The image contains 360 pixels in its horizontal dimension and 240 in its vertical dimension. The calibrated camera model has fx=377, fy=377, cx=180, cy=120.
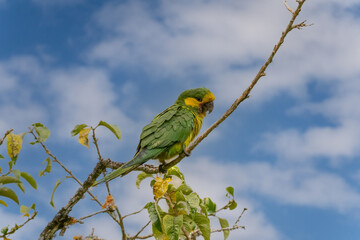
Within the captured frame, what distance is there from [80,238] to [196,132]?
5.74 ft

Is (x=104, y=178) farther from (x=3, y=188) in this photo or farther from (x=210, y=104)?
(x=210, y=104)

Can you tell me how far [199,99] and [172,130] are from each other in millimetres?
864

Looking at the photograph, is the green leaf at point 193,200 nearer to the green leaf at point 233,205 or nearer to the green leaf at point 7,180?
the green leaf at point 233,205

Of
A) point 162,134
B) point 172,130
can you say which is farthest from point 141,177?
point 172,130

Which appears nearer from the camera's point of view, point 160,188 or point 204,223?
point 204,223

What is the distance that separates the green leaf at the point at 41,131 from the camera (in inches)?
114

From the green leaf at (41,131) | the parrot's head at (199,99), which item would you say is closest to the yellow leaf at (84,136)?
the green leaf at (41,131)

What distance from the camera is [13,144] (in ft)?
9.03

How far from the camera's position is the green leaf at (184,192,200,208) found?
301 centimetres

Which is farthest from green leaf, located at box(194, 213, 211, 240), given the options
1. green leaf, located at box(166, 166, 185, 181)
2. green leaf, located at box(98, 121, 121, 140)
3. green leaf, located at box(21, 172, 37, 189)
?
green leaf, located at box(21, 172, 37, 189)

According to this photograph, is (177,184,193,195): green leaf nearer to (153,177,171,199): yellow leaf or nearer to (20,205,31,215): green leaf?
(153,177,171,199): yellow leaf

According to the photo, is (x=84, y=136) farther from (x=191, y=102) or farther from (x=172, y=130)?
(x=191, y=102)

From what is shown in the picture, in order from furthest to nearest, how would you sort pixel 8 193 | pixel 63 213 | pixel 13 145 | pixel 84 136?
pixel 63 213 < pixel 84 136 < pixel 13 145 < pixel 8 193

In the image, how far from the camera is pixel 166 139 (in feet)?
12.6
